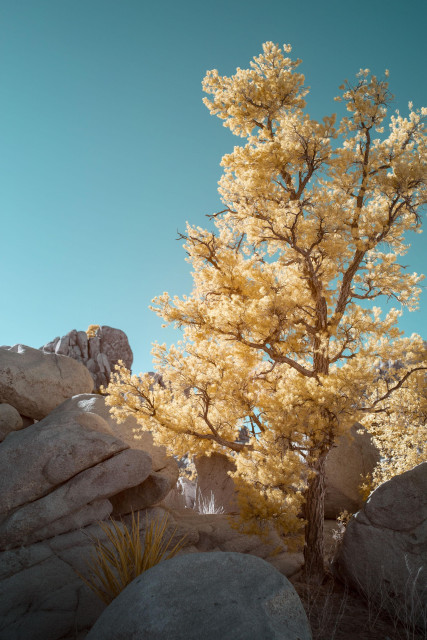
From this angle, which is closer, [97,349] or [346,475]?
[346,475]

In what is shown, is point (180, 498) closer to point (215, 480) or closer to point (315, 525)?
point (215, 480)

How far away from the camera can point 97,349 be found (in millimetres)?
35969

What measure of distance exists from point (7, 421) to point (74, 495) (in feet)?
11.7

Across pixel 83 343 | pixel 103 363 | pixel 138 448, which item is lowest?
pixel 138 448

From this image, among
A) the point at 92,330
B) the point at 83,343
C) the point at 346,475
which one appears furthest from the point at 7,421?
the point at 92,330

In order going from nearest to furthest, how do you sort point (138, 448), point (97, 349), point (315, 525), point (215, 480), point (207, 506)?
point (315, 525) < point (138, 448) < point (207, 506) < point (215, 480) < point (97, 349)

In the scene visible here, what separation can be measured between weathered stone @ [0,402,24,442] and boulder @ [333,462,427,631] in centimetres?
771

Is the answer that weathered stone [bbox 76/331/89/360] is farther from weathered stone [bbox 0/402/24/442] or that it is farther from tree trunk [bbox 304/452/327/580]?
tree trunk [bbox 304/452/327/580]

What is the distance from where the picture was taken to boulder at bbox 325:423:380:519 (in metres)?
11.8

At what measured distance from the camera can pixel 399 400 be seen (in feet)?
30.1

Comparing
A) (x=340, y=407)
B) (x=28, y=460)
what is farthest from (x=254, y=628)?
(x=28, y=460)

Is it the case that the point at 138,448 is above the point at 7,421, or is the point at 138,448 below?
below

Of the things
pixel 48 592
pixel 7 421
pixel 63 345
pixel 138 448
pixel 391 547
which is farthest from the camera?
pixel 63 345

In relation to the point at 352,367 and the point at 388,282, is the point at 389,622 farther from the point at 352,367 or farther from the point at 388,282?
the point at 388,282
